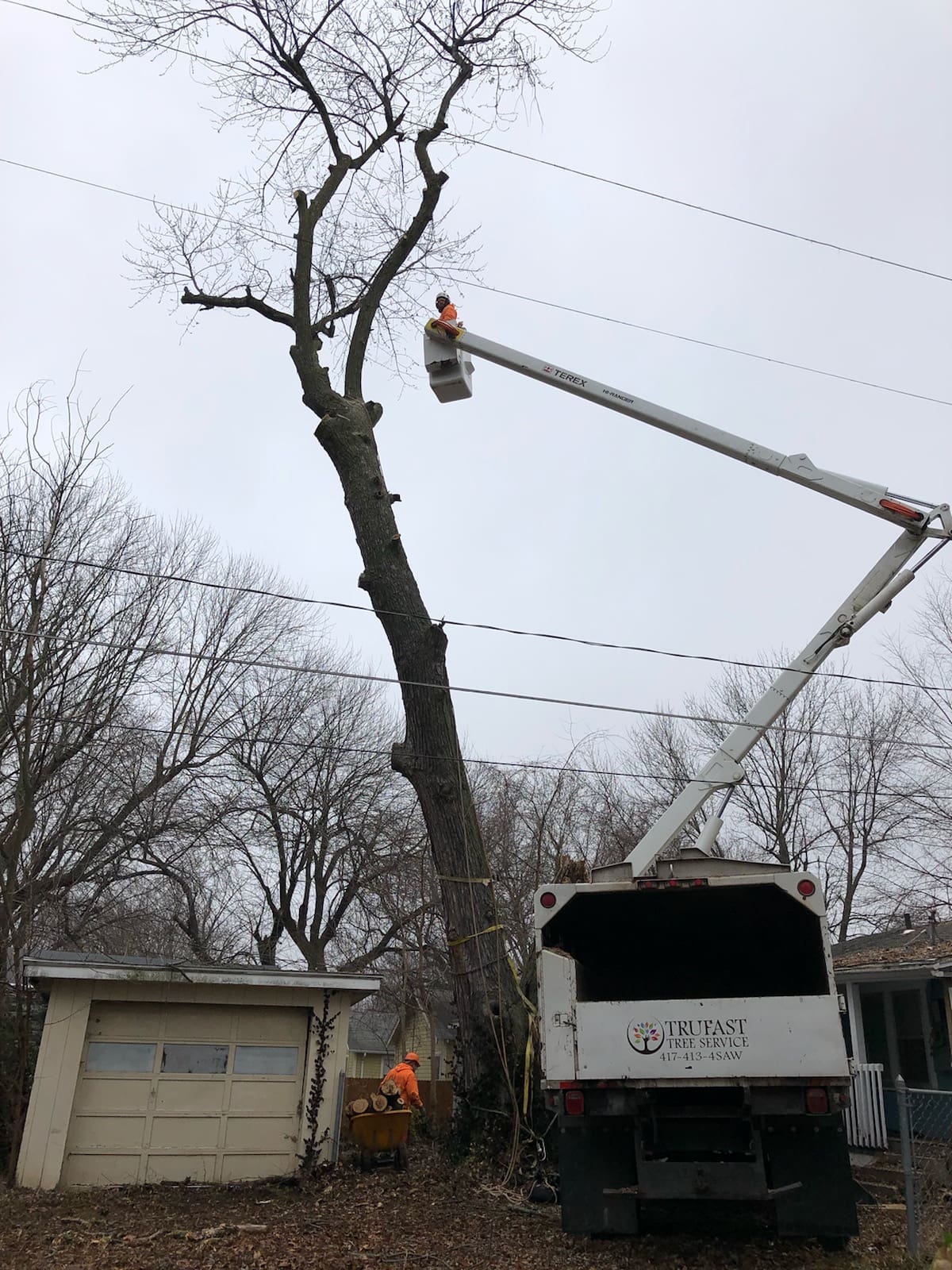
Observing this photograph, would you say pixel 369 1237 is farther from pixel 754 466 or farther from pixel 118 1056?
pixel 754 466

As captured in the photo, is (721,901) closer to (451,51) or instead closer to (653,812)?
(451,51)

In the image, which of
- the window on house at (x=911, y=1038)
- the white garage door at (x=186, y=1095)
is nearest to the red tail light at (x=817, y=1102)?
the white garage door at (x=186, y=1095)

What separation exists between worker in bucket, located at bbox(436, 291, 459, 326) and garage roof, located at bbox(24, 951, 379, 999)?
7113mm

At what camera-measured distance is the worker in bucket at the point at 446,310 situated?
9258 mm

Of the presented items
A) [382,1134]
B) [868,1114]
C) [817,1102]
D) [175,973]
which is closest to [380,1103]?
[382,1134]

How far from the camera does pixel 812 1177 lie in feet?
20.2

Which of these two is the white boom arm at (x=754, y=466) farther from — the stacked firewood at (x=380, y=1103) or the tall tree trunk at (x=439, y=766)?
the stacked firewood at (x=380, y=1103)

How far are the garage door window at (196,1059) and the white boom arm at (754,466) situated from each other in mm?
6137

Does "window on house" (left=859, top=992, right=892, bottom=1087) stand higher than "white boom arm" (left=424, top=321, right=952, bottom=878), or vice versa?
"white boom arm" (left=424, top=321, right=952, bottom=878)

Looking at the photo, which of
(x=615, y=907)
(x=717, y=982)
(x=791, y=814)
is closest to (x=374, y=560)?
(x=615, y=907)

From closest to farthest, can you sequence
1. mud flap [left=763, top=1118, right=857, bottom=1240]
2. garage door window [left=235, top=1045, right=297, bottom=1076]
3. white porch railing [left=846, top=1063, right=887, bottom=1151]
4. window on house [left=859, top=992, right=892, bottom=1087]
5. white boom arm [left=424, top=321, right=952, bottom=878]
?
mud flap [left=763, top=1118, right=857, bottom=1240] < white boom arm [left=424, top=321, right=952, bottom=878] < garage door window [left=235, top=1045, right=297, bottom=1076] < white porch railing [left=846, top=1063, right=887, bottom=1151] < window on house [left=859, top=992, right=892, bottom=1087]

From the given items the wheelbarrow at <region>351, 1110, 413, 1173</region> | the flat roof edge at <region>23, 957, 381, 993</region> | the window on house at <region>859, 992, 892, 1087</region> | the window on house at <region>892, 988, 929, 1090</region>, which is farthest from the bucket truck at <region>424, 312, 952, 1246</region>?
the window on house at <region>859, 992, 892, 1087</region>

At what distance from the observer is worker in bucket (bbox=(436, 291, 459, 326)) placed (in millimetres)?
9258

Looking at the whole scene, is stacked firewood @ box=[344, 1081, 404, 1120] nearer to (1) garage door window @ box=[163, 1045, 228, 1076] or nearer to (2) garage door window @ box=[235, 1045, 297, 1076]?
(2) garage door window @ box=[235, 1045, 297, 1076]
